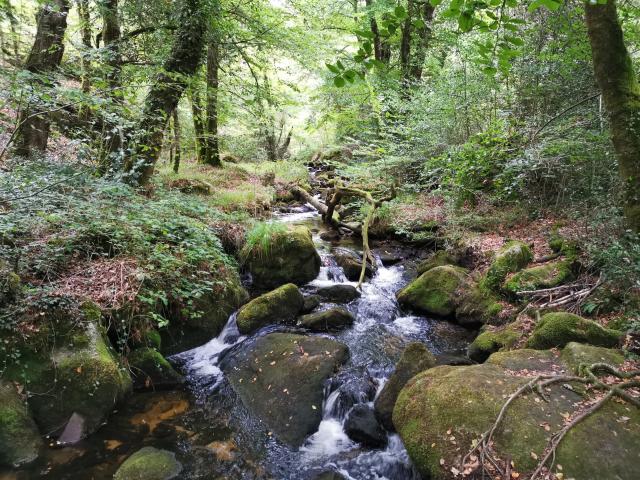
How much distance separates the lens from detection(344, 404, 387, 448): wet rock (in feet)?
13.5

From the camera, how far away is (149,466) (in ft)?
11.7

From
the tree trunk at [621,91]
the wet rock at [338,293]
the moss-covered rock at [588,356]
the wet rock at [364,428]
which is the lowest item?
the wet rock at [364,428]

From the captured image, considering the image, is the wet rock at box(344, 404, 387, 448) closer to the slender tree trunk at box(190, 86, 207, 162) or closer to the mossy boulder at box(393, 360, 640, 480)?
the mossy boulder at box(393, 360, 640, 480)

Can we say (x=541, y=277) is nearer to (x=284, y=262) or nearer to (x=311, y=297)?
(x=311, y=297)

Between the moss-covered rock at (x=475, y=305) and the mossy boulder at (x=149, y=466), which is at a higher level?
the moss-covered rock at (x=475, y=305)

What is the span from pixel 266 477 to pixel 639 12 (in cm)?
796

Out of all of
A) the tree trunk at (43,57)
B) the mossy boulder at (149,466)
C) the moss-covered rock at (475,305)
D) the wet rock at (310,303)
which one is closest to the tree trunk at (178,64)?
the tree trunk at (43,57)

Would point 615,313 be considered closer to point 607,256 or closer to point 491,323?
point 607,256

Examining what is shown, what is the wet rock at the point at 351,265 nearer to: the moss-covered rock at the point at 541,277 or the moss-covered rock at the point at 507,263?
the moss-covered rock at the point at 507,263

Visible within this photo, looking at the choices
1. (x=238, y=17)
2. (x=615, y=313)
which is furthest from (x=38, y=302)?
(x=238, y=17)

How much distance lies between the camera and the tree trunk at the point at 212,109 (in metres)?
8.24

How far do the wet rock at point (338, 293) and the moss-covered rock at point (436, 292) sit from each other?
0.98 m

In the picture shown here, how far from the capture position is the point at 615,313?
4.66 m

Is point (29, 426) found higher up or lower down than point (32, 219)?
lower down
